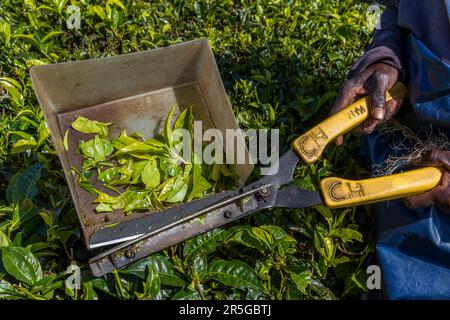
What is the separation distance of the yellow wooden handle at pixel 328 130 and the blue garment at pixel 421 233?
0.61 feet

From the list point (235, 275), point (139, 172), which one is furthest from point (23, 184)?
point (235, 275)

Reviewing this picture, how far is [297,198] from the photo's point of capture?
1313 mm

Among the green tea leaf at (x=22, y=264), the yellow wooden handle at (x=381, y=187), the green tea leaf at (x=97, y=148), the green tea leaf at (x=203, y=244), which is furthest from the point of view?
the green tea leaf at (x=97, y=148)

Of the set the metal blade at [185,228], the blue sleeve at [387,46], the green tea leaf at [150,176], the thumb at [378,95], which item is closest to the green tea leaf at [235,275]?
the metal blade at [185,228]

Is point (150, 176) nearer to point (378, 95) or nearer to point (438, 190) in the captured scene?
point (378, 95)

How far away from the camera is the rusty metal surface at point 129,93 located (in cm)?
153

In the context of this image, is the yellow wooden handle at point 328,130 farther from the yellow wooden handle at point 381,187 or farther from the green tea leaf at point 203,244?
the green tea leaf at point 203,244

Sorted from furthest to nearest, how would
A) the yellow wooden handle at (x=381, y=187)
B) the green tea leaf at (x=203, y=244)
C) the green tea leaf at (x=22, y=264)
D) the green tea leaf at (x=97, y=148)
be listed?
1. the green tea leaf at (x=97, y=148)
2. the green tea leaf at (x=203, y=244)
3. the green tea leaf at (x=22, y=264)
4. the yellow wooden handle at (x=381, y=187)

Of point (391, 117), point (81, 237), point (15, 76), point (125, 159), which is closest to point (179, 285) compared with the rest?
point (81, 237)

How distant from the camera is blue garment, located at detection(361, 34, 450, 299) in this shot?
1.41 meters

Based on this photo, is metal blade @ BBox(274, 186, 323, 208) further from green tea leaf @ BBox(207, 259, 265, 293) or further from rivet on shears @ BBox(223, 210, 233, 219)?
green tea leaf @ BBox(207, 259, 265, 293)

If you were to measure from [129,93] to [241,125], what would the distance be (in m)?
0.41
